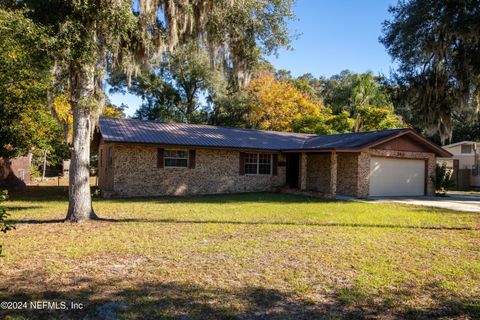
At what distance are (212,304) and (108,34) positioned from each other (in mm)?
7257

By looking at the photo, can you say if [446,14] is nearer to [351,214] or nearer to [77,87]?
[351,214]

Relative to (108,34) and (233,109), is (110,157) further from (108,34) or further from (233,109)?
(233,109)

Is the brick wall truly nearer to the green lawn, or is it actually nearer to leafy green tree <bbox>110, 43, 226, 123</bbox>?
the green lawn

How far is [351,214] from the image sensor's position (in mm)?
11609

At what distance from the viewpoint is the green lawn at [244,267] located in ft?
14.3

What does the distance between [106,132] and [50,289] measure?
12.3 meters

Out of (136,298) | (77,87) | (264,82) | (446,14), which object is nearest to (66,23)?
(77,87)

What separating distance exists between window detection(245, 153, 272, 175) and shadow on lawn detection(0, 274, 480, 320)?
14.8m

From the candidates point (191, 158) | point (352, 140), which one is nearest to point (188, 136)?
point (191, 158)

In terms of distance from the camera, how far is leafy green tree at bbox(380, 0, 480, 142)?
39.1 ft

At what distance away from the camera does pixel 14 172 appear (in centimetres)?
2023

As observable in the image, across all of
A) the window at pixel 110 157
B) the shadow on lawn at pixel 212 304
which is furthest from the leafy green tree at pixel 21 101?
the shadow on lawn at pixel 212 304

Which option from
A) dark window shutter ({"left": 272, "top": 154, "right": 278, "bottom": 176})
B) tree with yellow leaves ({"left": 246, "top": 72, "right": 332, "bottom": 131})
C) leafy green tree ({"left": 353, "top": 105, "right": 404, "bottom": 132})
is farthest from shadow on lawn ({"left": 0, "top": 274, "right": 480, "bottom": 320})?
tree with yellow leaves ({"left": 246, "top": 72, "right": 332, "bottom": 131})

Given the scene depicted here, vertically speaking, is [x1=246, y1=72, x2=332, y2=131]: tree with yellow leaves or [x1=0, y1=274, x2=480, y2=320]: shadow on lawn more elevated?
[x1=246, y1=72, x2=332, y2=131]: tree with yellow leaves
